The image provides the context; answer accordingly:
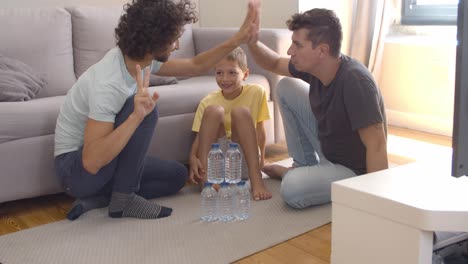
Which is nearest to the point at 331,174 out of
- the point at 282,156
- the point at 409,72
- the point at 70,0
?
the point at 282,156

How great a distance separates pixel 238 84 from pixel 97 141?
0.83m

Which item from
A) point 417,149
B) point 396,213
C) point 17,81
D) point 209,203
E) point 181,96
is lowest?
point 417,149

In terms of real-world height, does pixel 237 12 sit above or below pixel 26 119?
above

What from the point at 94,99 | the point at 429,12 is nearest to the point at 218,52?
the point at 94,99

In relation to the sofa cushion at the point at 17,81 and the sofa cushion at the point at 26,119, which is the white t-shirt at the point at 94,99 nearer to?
the sofa cushion at the point at 26,119

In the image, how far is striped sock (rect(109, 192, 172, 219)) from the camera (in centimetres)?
219

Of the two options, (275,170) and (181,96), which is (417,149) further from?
(181,96)

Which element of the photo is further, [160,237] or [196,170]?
[196,170]

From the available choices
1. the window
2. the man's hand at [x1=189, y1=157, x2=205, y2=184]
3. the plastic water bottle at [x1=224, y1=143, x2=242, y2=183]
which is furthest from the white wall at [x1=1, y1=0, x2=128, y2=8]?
the window

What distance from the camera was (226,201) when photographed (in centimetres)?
224

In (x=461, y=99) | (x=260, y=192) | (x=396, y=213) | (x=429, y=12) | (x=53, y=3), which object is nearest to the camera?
(x=461, y=99)

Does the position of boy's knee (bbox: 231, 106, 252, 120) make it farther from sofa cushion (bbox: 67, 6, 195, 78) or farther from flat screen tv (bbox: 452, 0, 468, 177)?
flat screen tv (bbox: 452, 0, 468, 177)

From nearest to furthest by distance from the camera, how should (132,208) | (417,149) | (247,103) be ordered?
(132,208) < (247,103) < (417,149)

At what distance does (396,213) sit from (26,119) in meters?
1.50
